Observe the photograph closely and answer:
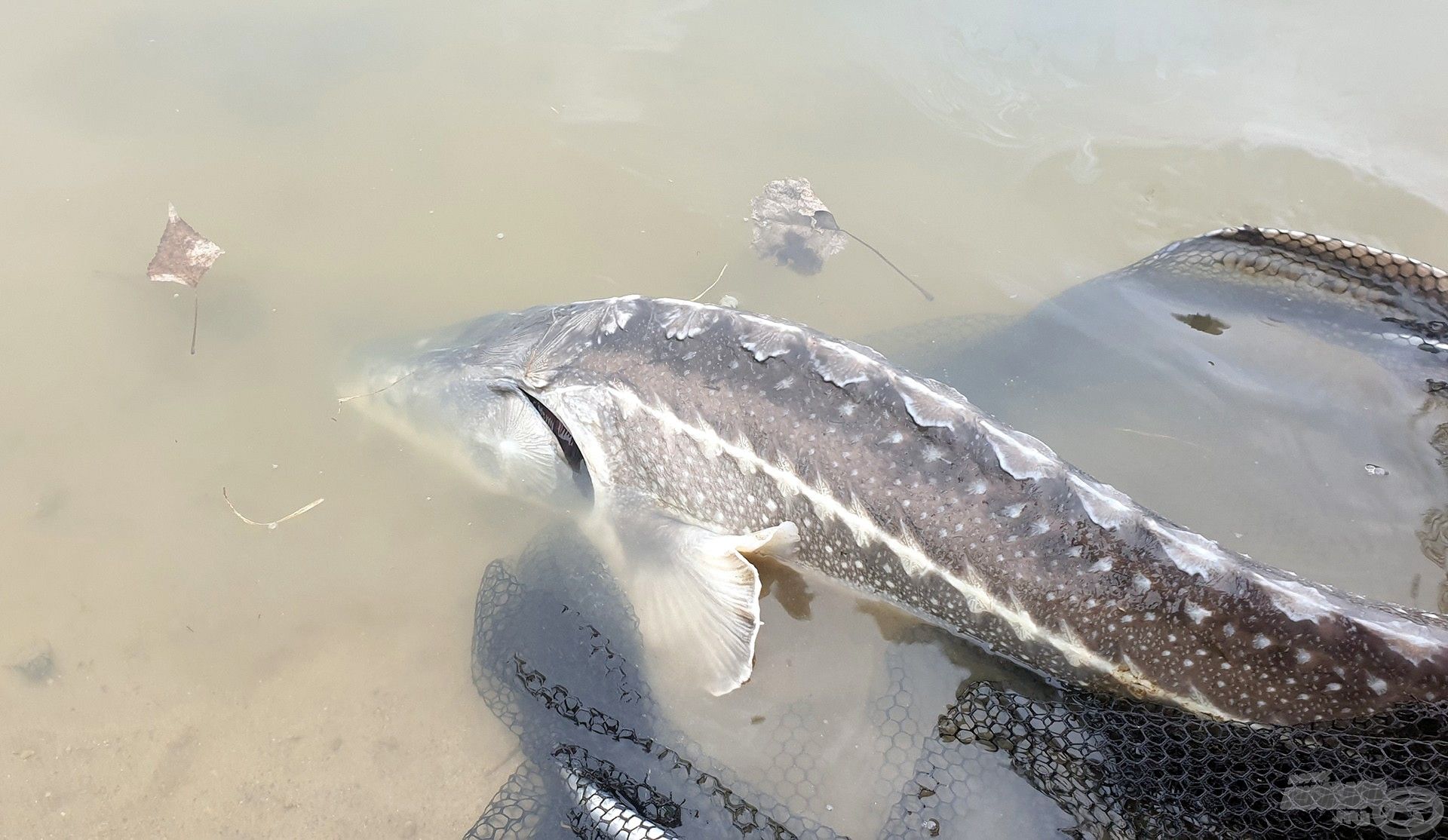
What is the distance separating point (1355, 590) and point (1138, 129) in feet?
11.5

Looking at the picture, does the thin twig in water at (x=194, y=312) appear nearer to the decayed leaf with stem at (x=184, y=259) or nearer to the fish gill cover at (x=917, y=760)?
the decayed leaf with stem at (x=184, y=259)

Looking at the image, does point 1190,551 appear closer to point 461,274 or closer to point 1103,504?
point 1103,504

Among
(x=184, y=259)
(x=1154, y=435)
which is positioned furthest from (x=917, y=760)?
(x=184, y=259)

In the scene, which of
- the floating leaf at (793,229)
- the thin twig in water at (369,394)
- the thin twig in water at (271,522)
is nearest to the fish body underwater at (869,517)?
the thin twig in water at (369,394)

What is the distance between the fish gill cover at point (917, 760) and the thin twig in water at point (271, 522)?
126cm

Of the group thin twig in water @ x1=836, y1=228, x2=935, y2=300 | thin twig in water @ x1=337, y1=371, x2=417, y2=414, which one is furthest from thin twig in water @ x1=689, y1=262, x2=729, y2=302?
thin twig in water @ x1=337, y1=371, x2=417, y2=414

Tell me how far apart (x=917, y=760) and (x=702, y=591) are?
111 centimetres

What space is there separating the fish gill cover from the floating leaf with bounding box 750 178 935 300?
8.16ft

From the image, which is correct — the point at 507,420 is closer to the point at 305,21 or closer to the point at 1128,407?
the point at 1128,407

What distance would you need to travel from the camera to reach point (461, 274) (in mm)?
5352

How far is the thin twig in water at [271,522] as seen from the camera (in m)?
Answer: 4.33

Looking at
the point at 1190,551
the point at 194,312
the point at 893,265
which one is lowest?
the point at 194,312

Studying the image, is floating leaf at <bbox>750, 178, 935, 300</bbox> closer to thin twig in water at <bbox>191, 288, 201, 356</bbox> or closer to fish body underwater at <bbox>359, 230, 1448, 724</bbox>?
fish body underwater at <bbox>359, 230, 1448, 724</bbox>

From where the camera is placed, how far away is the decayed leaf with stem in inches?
195
